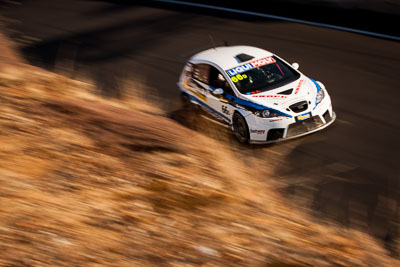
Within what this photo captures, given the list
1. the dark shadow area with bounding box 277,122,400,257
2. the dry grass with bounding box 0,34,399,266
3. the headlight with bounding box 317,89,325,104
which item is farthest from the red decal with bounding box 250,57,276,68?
the dry grass with bounding box 0,34,399,266

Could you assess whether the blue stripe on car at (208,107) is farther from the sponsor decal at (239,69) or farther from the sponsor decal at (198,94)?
the sponsor decal at (239,69)

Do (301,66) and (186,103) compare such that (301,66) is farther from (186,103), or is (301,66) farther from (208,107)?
(208,107)

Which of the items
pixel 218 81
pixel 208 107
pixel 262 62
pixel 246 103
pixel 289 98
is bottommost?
pixel 208 107

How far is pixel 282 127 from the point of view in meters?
9.78

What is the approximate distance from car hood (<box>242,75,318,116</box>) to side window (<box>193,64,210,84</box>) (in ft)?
4.06

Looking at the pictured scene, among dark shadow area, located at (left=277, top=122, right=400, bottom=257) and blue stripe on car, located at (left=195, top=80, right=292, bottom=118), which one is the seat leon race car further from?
dark shadow area, located at (left=277, top=122, right=400, bottom=257)

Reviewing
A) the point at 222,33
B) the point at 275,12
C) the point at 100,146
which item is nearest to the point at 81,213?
the point at 100,146

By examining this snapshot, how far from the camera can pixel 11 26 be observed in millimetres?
18344

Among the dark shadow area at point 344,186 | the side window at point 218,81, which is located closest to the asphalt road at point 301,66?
the dark shadow area at point 344,186

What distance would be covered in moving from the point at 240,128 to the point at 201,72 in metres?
1.71

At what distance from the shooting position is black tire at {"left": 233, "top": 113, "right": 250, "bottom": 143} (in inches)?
398

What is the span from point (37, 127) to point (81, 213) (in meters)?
2.26

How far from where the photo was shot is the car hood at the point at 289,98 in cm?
989

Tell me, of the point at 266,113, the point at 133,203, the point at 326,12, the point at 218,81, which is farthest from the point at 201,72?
the point at 326,12
